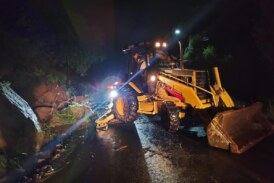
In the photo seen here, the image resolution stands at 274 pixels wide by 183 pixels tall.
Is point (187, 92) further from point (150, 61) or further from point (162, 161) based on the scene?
point (162, 161)

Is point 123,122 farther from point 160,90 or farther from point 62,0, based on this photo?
point 62,0

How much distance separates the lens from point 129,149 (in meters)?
7.48

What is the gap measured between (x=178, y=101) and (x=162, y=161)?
288cm

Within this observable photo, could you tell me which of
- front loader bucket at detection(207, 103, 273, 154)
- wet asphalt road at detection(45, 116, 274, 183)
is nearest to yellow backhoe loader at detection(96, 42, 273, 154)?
front loader bucket at detection(207, 103, 273, 154)

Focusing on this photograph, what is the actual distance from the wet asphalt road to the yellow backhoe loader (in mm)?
389

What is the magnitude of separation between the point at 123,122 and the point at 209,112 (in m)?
3.73

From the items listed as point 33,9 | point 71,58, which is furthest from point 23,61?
point 71,58

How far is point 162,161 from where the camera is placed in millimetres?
6402

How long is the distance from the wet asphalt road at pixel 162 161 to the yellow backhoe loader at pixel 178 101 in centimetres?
39

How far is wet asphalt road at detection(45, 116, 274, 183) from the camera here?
5.47m

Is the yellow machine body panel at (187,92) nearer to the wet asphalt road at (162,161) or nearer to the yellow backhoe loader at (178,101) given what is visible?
the yellow backhoe loader at (178,101)

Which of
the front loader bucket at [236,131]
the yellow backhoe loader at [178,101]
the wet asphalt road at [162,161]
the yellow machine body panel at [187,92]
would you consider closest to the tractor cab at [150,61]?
the yellow backhoe loader at [178,101]

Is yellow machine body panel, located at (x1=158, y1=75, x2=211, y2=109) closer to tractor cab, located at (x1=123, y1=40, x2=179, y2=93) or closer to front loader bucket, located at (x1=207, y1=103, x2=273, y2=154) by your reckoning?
tractor cab, located at (x1=123, y1=40, x2=179, y2=93)

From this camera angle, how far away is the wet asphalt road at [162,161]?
5469 mm
